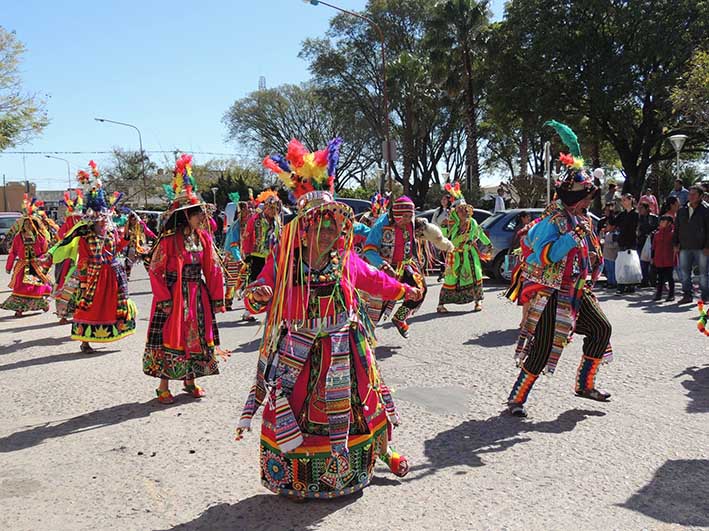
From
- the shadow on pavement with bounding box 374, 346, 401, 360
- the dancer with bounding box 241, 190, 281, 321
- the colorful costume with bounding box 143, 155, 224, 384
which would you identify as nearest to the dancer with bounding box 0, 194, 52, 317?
the dancer with bounding box 241, 190, 281, 321

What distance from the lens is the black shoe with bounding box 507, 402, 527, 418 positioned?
527cm

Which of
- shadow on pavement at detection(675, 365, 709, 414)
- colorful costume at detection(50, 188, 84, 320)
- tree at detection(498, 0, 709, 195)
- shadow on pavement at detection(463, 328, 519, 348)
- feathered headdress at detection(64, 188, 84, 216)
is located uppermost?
tree at detection(498, 0, 709, 195)

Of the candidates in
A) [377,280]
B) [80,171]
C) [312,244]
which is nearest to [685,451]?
[377,280]

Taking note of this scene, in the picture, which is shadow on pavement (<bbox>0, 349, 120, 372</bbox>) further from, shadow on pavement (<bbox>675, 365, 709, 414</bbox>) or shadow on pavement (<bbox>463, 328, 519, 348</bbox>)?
shadow on pavement (<bbox>675, 365, 709, 414</bbox>)

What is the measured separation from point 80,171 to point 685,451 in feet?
24.1

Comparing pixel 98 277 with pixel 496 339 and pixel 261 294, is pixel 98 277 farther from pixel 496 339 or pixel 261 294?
pixel 261 294

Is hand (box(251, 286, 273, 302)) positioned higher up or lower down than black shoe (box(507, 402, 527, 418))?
higher up

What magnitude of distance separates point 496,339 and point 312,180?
16.7 ft

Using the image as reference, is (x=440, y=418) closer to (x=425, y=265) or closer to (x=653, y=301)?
(x=425, y=265)

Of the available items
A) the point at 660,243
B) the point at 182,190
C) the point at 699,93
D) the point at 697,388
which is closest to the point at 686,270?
the point at 660,243

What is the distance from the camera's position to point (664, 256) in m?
11.4

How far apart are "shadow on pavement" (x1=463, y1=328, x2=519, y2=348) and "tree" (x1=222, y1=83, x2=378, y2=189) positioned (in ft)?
122

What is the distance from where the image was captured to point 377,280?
4160 millimetres

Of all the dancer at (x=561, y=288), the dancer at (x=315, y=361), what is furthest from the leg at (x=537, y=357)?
the dancer at (x=315, y=361)
